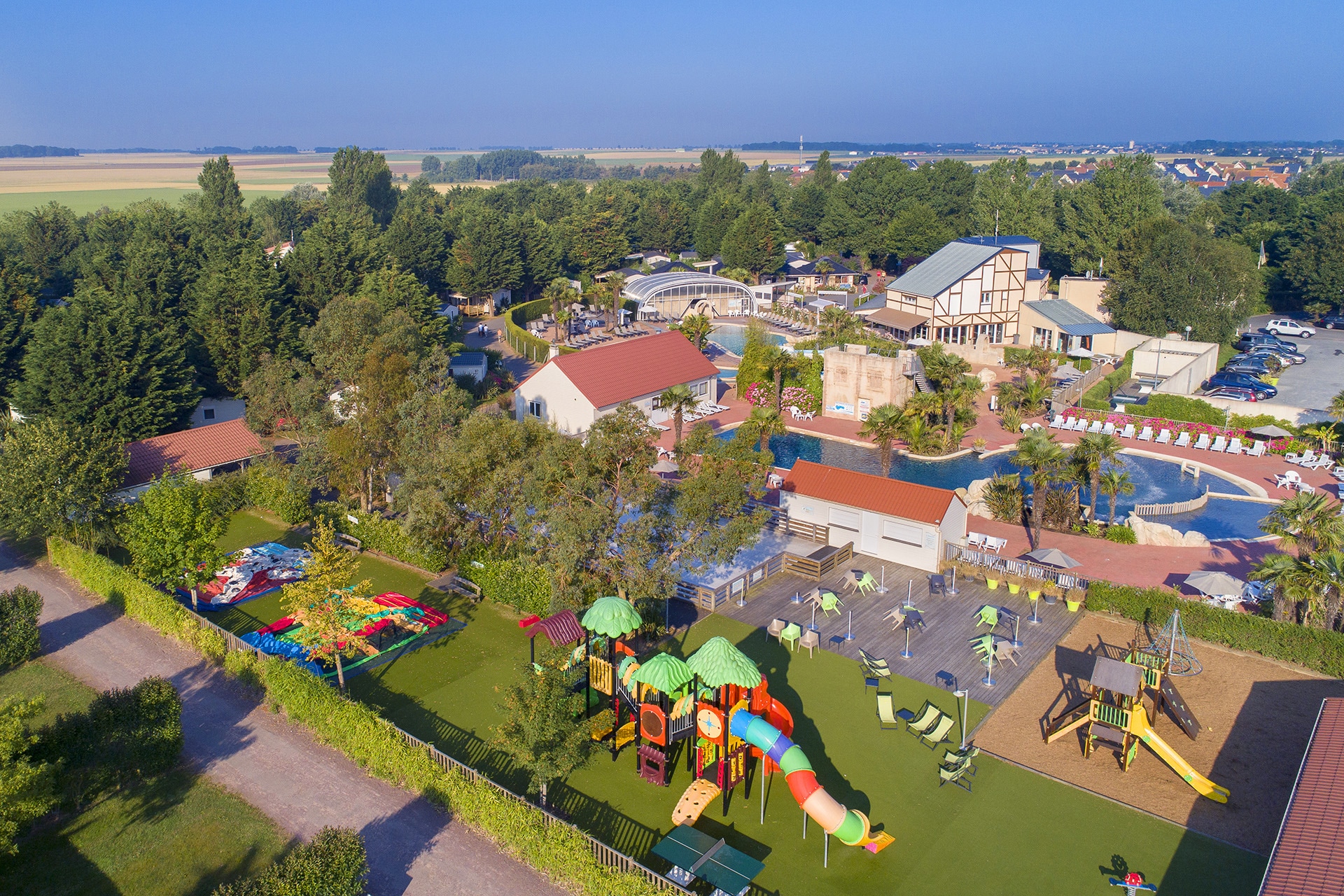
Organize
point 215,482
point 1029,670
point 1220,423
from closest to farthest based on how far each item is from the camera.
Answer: point 1029,670 < point 215,482 < point 1220,423

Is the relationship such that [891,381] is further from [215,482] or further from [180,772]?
[180,772]

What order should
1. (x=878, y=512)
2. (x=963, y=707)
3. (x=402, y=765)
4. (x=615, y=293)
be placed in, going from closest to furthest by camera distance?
(x=402, y=765), (x=963, y=707), (x=878, y=512), (x=615, y=293)

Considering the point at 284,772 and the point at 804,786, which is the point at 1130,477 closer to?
the point at 804,786

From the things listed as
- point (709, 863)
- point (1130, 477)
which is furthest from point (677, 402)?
point (709, 863)

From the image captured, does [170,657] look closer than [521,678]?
No

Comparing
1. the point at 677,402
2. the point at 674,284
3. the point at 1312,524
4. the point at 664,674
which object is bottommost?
the point at 677,402

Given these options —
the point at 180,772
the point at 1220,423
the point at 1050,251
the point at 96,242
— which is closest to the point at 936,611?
the point at 180,772
